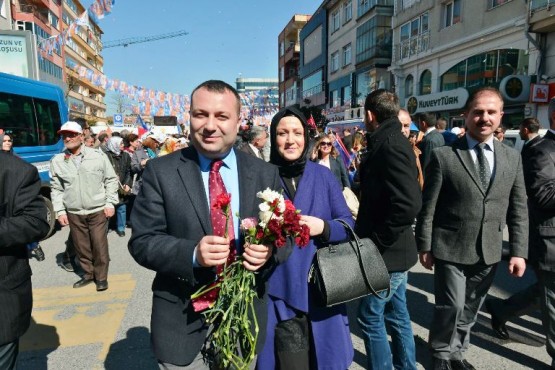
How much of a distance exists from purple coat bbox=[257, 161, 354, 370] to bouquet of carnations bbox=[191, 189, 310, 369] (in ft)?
1.24

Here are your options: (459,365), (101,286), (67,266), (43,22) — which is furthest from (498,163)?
(43,22)

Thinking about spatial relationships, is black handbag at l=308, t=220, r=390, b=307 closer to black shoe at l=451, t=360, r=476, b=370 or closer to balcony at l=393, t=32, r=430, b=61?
black shoe at l=451, t=360, r=476, b=370

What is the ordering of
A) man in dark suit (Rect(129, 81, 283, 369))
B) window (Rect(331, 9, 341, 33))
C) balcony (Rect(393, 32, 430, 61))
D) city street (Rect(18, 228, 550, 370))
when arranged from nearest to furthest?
man in dark suit (Rect(129, 81, 283, 369)) < city street (Rect(18, 228, 550, 370)) < balcony (Rect(393, 32, 430, 61)) < window (Rect(331, 9, 341, 33))

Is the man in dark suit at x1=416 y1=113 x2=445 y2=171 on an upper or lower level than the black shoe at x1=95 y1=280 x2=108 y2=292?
upper

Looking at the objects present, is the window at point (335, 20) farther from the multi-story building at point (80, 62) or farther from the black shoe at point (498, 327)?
the black shoe at point (498, 327)

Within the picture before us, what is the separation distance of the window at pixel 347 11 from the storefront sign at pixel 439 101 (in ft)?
44.5

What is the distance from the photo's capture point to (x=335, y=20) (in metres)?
36.4

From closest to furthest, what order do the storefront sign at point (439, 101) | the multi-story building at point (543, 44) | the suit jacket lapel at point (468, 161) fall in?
the suit jacket lapel at point (468, 161), the multi-story building at point (543, 44), the storefront sign at point (439, 101)

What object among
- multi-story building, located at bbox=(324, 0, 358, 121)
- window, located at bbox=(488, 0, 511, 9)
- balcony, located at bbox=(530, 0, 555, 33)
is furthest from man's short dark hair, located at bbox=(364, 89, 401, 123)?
multi-story building, located at bbox=(324, 0, 358, 121)

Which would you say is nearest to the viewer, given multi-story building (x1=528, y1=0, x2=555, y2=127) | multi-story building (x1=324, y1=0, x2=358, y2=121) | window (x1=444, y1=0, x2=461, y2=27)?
multi-story building (x1=528, y1=0, x2=555, y2=127)

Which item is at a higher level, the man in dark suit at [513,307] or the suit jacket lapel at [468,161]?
the suit jacket lapel at [468,161]

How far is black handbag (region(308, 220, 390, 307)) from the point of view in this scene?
2.11 metres

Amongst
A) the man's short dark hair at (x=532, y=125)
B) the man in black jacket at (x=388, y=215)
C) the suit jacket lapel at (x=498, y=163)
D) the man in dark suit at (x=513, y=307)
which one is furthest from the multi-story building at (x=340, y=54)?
the man in black jacket at (x=388, y=215)

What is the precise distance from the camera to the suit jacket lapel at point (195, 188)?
1658 mm
